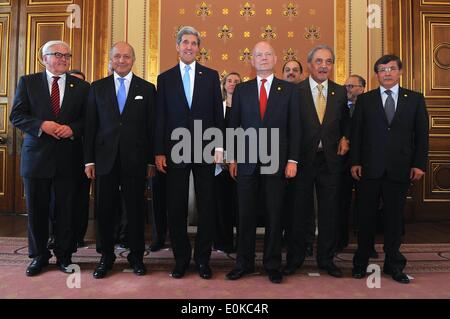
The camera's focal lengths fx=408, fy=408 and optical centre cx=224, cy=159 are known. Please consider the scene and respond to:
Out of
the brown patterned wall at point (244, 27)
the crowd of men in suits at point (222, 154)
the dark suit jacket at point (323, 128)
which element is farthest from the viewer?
the brown patterned wall at point (244, 27)

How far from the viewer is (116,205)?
275cm

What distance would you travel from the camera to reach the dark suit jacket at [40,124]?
9.04ft

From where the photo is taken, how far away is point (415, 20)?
5.18 m

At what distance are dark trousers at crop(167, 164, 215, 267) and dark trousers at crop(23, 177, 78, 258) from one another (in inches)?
28.8

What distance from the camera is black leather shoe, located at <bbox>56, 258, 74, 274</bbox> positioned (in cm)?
274

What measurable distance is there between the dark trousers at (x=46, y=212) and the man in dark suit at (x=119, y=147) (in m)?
0.25

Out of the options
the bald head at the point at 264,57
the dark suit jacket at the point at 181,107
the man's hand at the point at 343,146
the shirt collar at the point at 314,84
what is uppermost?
the bald head at the point at 264,57

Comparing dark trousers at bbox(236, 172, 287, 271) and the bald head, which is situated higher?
the bald head

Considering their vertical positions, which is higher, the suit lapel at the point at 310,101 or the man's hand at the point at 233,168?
the suit lapel at the point at 310,101

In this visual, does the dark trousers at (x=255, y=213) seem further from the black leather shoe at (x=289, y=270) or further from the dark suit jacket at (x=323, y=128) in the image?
the dark suit jacket at (x=323, y=128)

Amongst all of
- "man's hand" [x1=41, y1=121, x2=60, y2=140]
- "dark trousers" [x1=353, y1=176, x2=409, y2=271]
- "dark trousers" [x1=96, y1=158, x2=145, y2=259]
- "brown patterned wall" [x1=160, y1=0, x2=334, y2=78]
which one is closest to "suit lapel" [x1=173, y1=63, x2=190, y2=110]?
"dark trousers" [x1=96, y1=158, x2=145, y2=259]

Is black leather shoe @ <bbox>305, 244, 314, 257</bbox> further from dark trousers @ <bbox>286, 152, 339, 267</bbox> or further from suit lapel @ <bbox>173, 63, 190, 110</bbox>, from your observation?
suit lapel @ <bbox>173, 63, 190, 110</bbox>

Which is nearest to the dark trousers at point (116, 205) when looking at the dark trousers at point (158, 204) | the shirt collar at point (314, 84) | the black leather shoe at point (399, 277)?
the dark trousers at point (158, 204)

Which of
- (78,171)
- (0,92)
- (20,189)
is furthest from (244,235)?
(0,92)
